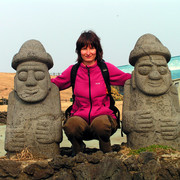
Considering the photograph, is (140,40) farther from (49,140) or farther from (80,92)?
(49,140)

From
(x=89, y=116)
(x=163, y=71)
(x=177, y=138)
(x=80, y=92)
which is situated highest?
(x=163, y=71)

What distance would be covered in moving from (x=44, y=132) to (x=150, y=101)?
156 centimetres

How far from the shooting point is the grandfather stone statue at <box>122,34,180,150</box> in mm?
3393

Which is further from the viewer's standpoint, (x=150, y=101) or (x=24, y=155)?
(x=150, y=101)

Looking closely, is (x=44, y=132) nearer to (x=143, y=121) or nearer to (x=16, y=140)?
(x=16, y=140)

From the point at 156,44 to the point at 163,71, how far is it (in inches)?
16.3

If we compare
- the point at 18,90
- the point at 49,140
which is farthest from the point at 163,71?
the point at 18,90

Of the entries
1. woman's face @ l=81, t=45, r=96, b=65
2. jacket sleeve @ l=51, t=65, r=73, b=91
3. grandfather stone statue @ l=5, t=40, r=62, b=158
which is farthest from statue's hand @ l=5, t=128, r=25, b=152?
woman's face @ l=81, t=45, r=96, b=65

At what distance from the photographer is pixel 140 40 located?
3.76 m

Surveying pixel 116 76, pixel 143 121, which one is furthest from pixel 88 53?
pixel 143 121

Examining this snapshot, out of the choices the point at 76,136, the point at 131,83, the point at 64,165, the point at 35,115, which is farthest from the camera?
the point at 131,83

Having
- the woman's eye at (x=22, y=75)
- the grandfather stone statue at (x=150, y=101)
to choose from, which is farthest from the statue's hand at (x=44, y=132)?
the grandfather stone statue at (x=150, y=101)

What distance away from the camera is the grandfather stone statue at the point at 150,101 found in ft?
11.1

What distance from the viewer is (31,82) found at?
353cm
